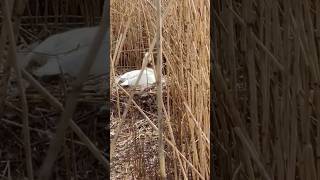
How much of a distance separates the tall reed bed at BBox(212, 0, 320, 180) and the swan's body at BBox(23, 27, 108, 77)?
260 mm

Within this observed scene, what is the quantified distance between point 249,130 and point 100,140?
0.31m

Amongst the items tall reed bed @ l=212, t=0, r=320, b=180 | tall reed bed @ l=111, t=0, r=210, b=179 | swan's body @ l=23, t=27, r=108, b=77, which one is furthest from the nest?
swan's body @ l=23, t=27, r=108, b=77

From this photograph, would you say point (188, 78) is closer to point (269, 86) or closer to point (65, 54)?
point (269, 86)

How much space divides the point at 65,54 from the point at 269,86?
38cm

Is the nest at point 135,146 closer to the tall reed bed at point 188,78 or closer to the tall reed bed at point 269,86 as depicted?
the tall reed bed at point 188,78

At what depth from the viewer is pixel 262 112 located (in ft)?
2.81

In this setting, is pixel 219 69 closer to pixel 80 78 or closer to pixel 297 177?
pixel 297 177

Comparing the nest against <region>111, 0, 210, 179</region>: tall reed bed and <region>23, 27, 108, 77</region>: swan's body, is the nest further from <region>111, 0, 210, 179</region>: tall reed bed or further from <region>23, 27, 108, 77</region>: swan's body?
<region>23, 27, 108, 77</region>: swan's body

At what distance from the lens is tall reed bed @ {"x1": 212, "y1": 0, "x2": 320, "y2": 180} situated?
82cm

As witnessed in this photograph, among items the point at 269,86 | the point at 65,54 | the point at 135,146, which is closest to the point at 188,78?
the point at 135,146

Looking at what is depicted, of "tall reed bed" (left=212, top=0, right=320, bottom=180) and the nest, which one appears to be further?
the nest

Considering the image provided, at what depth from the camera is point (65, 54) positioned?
0.61 m

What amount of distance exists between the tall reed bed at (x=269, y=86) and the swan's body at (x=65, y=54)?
0.26m

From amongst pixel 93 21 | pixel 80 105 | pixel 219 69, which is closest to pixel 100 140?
pixel 80 105
